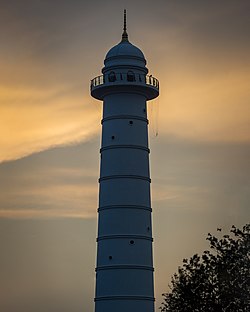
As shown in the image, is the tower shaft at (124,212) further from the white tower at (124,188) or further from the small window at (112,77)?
the small window at (112,77)

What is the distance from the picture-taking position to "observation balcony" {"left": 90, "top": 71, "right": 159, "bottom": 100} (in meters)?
75.3

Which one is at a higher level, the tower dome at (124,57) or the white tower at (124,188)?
the tower dome at (124,57)

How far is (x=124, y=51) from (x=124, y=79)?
2272 millimetres

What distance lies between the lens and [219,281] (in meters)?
56.9

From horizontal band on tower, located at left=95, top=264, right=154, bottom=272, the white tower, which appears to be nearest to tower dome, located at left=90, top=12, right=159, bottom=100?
the white tower

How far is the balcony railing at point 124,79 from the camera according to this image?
75625 millimetres

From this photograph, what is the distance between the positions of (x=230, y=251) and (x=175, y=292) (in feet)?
21.8

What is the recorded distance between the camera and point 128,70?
7581cm

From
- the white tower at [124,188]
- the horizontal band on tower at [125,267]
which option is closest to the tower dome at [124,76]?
the white tower at [124,188]

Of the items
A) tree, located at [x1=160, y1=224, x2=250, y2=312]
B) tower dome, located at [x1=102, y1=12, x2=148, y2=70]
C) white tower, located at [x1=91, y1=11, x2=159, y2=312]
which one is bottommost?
tree, located at [x1=160, y1=224, x2=250, y2=312]

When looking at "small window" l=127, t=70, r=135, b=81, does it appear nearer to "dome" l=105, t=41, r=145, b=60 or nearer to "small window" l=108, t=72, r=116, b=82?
"small window" l=108, t=72, r=116, b=82

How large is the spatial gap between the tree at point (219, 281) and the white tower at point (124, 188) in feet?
36.2

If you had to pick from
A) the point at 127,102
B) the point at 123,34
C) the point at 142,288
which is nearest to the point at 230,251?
the point at 142,288

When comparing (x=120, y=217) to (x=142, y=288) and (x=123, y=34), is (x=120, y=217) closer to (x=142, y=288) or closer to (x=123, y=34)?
(x=142, y=288)
